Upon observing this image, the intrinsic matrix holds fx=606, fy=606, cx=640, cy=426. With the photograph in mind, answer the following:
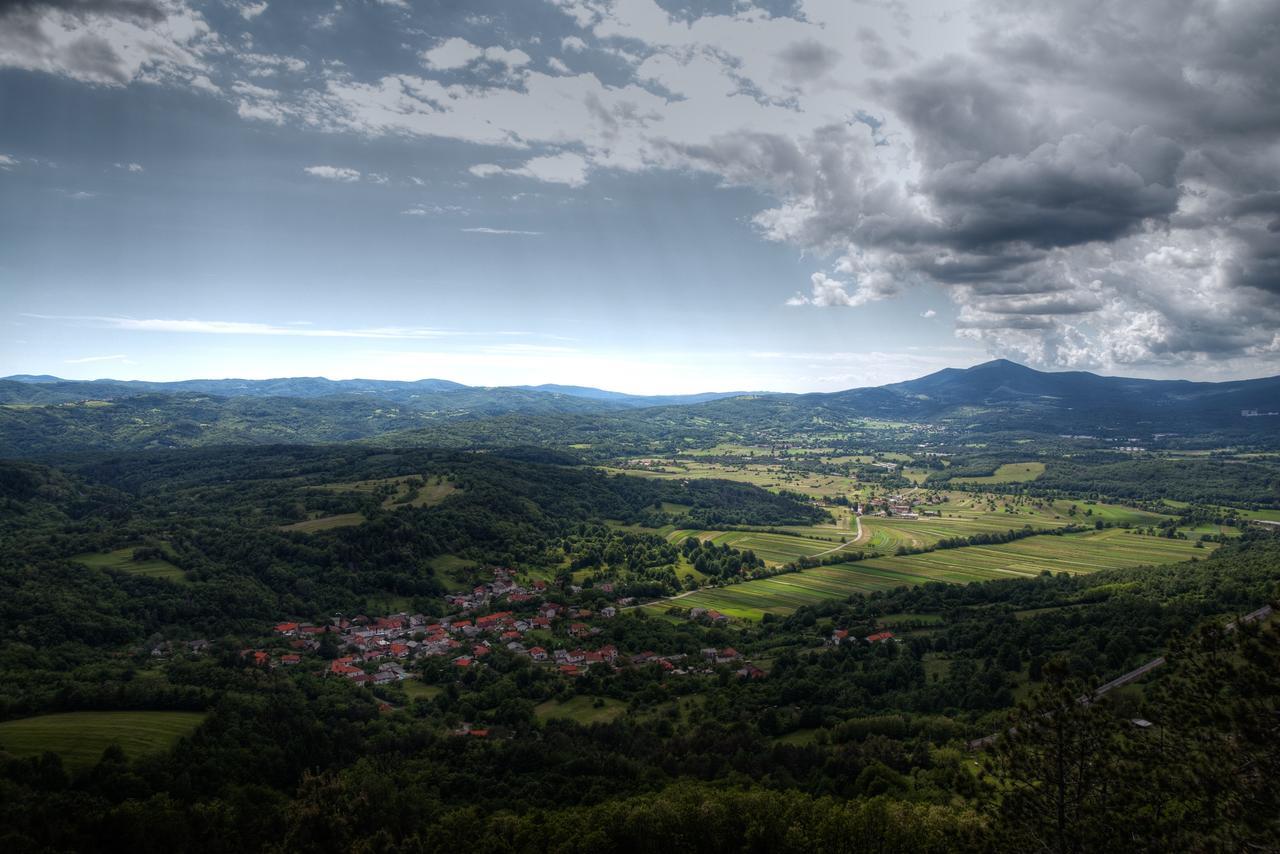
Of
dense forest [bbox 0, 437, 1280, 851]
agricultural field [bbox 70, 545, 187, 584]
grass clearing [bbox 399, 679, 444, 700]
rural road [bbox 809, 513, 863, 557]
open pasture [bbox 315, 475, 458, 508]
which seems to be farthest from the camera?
open pasture [bbox 315, 475, 458, 508]

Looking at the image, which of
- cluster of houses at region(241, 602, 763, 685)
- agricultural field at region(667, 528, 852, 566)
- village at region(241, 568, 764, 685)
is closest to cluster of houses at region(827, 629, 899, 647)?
village at region(241, 568, 764, 685)

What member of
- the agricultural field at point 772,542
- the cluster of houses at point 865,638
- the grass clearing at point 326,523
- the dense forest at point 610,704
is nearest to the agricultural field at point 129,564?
the dense forest at point 610,704

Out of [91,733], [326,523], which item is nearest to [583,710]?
[91,733]

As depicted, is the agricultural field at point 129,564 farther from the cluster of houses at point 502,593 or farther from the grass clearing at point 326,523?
the cluster of houses at point 502,593

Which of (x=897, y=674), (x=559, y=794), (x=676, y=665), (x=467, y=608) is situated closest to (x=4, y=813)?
(x=559, y=794)

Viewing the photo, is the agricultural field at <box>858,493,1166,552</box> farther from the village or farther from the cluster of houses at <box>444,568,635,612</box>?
the village

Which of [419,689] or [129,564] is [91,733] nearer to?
[419,689]
